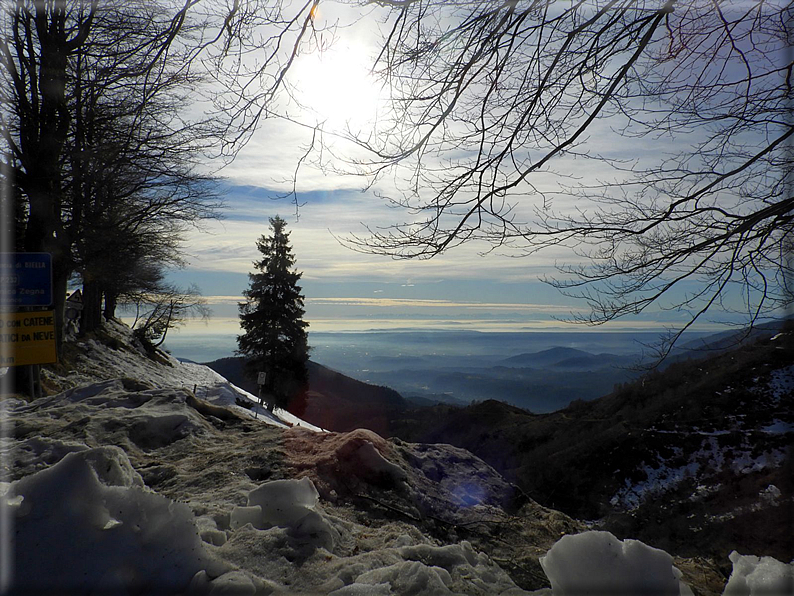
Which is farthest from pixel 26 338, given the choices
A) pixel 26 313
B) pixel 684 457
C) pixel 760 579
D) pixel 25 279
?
pixel 684 457

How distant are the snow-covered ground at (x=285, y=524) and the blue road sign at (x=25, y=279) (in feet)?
11.3

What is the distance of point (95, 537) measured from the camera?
1.88m

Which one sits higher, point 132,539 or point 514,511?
point 132,539

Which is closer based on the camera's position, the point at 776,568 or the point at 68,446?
the point at 776,568

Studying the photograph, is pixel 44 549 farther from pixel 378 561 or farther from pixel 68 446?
pixel 68 446

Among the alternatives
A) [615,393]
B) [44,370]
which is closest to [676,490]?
[615,393]

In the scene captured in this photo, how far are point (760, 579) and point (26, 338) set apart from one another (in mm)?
9242

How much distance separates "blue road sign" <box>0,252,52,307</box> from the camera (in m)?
7.04

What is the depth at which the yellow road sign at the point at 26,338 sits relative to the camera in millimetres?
6957

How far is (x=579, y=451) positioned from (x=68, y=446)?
1354 cm

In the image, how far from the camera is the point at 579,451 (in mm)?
13664

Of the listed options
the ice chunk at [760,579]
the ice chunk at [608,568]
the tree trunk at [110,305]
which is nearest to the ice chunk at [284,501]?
the ice chunk at [608,568]

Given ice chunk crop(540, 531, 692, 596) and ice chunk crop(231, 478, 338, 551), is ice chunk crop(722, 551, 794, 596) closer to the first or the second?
ice chunk crop(540, 531, 692, 596)

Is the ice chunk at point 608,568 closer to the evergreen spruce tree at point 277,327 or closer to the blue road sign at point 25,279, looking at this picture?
the blue road sign at point 25,279
